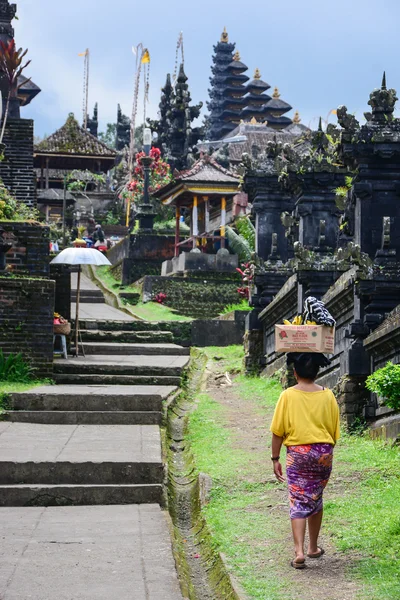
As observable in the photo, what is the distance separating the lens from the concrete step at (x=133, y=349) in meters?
19.5

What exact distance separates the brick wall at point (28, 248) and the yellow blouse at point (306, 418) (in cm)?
1023

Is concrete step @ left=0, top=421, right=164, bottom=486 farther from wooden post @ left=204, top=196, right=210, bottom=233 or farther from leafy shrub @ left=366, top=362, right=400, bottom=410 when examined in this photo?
wooden post @ left=204, top=196, right=210, bottom=233

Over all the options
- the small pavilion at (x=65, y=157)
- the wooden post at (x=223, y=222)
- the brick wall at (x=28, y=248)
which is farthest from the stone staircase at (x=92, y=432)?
the small pavilion at (x=65, y=157)

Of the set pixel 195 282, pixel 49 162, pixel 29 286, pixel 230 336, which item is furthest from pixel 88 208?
pixel 29 286

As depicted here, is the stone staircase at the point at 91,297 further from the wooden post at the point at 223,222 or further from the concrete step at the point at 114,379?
the concrete step at the point at 114,379

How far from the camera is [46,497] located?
30.3 ft

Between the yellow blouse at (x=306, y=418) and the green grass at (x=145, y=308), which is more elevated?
the yellow blouse at (x=306, y=418)

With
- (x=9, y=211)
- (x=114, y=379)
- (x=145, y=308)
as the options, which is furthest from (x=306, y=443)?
(x=145, y=308)

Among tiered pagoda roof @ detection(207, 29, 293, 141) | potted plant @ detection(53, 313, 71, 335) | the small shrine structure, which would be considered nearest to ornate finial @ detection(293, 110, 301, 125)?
tiered pagoda roof @ detection(207, 29, 293, 141)

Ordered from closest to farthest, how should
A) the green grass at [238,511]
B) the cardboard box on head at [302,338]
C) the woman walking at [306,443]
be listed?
the green grass at [238,511] < the woman walking at [306,443] < the cardboard box on head at [302,338]

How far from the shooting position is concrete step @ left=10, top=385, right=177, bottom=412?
13.2m

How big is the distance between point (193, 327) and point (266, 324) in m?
5.47

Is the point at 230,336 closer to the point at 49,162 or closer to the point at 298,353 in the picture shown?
the point at 298,353

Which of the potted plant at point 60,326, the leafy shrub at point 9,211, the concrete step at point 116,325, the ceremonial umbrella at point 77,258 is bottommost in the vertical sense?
the concrete step at point 116,325
